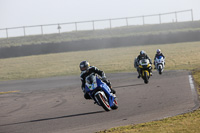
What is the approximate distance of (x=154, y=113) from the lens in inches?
403

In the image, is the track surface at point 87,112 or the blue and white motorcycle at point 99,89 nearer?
the track surface at point 87,112

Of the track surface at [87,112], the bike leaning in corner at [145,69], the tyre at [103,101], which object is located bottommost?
the track surface at [87,112]

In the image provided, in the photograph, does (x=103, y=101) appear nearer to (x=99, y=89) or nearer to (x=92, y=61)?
(x=99, y=89)

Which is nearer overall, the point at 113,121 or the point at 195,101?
the point at 113,121

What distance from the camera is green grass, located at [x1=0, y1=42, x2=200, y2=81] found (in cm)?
3353

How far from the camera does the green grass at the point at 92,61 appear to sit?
3353 cm

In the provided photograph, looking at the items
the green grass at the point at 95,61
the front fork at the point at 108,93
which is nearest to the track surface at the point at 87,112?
the front fork at the point at 108,93

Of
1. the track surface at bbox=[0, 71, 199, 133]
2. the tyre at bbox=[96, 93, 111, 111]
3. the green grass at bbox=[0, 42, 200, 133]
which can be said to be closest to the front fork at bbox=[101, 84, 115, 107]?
the tyre at bbox=[96, 93, 111, 111]

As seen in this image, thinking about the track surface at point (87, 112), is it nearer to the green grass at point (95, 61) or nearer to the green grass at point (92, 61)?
the green grass at point (95, 61)

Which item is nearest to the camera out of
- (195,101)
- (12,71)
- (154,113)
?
(154,113)

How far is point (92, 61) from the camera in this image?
128ft

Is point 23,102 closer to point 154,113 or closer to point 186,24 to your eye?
point 154,113

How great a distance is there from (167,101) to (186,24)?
141ft

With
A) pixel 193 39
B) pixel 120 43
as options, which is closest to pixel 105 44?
pixel 120 43
